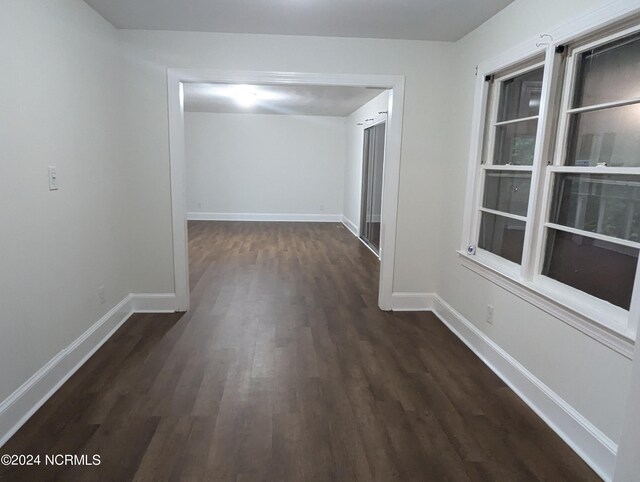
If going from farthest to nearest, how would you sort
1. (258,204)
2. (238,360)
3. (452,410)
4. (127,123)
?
(258,204), (127,123), (238,360), (452,410)

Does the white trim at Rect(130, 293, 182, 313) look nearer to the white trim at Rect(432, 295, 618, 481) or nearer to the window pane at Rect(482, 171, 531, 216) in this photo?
the white trim at Rect(432, 295, 618, 481)

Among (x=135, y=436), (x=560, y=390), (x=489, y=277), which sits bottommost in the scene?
(x=135, y=436)

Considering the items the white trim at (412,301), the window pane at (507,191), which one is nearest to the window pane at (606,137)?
the window pane at (507,191)

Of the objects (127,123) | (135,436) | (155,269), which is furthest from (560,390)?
(127,123)

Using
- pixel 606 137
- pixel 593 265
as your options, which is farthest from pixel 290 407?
pixel 606 137

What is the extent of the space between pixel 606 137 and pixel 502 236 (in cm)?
108

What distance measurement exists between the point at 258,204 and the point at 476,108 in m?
6.92

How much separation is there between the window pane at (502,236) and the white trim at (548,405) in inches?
24.1

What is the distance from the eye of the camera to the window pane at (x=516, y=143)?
2.65 meters

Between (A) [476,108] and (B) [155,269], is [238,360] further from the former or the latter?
(A) [476,108]

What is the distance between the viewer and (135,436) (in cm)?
205

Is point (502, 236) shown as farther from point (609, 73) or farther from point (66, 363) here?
point (66, 363)

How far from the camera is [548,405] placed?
2244 millimetres

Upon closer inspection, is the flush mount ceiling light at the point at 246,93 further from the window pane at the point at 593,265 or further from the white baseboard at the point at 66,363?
the window pane at the point at 593,265
